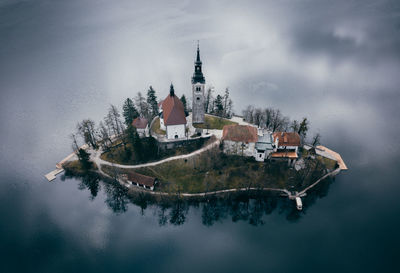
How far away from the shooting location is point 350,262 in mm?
43062

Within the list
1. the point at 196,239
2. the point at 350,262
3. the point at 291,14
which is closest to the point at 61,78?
the point at 196,239

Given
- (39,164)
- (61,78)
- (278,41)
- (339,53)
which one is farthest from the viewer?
(278,41)

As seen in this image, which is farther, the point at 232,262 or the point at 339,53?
the point at 339,53

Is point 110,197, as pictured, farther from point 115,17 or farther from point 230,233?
point 115,17

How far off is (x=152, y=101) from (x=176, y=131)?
1520 cm

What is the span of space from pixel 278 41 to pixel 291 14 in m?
62.7

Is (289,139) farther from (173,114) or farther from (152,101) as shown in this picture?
(152,101)

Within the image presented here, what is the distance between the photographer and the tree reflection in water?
50.4 metres

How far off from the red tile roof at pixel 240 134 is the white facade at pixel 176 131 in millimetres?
10064

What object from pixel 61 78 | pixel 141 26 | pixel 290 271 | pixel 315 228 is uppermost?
pixel 141 26

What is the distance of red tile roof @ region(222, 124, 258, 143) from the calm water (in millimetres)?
14929

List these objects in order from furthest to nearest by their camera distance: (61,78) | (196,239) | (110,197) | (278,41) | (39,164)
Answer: (278,41), (61,78), (39,164), (110,197), (196,239)

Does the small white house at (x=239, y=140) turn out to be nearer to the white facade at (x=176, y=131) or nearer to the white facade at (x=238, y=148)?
the white facade at (x=238, y=148)

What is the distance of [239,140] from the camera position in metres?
56.1
